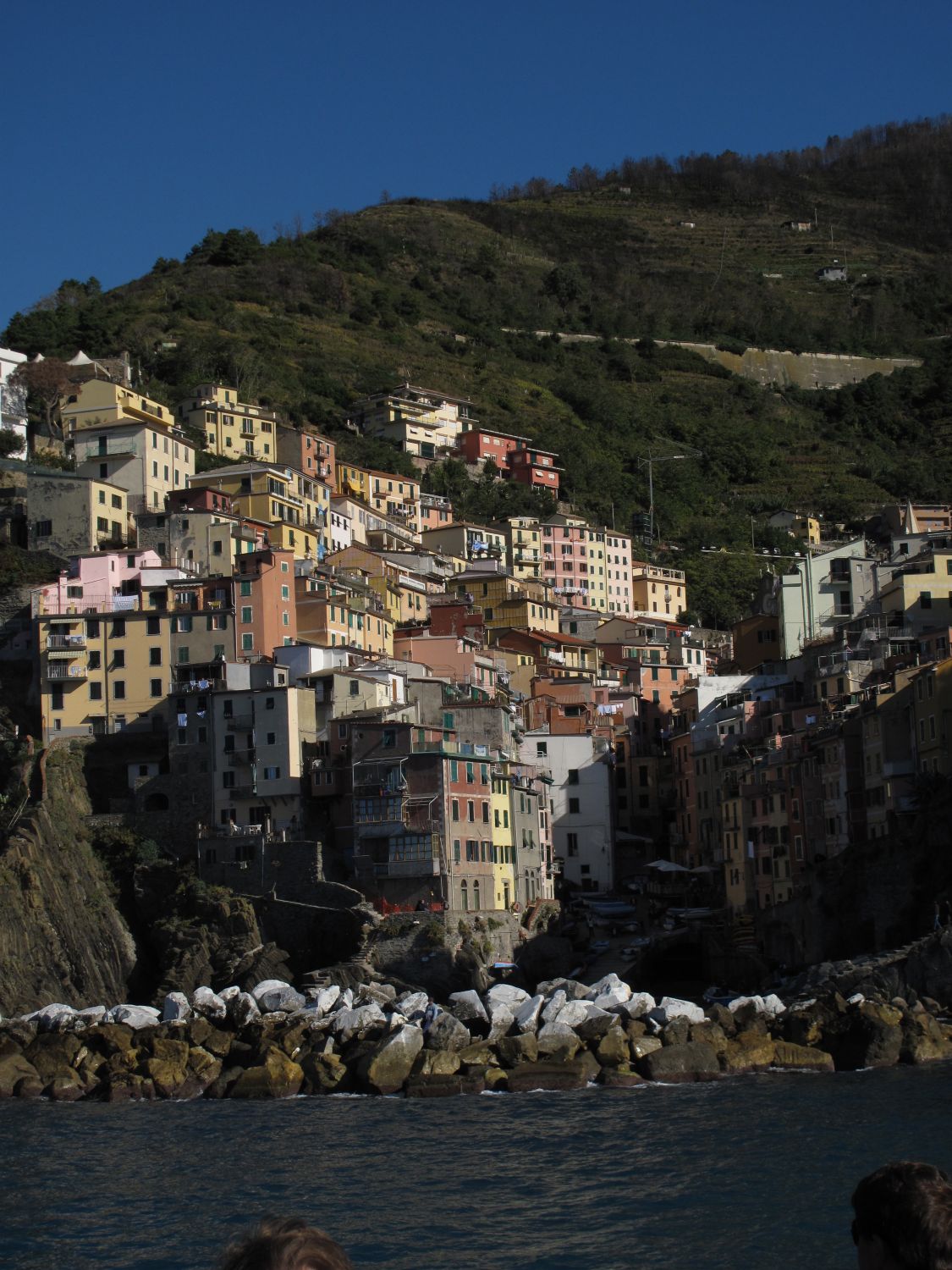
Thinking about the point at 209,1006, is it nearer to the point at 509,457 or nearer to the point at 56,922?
the point at 56,922

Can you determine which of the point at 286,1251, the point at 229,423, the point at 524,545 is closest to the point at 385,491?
the point at 524,545

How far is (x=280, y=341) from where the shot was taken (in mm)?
146125

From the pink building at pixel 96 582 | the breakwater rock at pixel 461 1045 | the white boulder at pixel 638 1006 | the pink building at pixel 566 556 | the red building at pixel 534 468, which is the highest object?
the red building at pixel 534 468

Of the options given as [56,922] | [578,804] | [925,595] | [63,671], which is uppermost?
[925,595]

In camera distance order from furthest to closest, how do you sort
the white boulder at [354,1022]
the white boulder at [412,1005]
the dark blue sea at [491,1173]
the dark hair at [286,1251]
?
the white boulder at [412,1005]
the white boulder at [354,1022]
the dark blue sea at [491,1173]
the dark hair at [286,1251]

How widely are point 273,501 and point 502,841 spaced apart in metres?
30.8

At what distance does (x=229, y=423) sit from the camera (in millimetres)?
110062

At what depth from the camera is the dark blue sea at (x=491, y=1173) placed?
30453mm

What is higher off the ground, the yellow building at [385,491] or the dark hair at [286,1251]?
the yellow building at [385,491]

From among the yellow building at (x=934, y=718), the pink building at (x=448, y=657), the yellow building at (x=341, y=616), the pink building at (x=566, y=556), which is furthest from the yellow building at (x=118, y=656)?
the pink building at (x=566, y=556)

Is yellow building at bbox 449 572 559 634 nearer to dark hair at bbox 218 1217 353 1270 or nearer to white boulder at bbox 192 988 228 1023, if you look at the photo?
white boulder at bbox 192 988 228 1023

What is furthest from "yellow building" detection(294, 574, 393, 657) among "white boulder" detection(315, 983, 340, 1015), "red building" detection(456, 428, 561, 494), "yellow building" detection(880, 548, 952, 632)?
"red building" detection(456, 428, 561, 494)

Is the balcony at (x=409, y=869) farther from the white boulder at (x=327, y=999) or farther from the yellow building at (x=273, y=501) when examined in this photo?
the yellow building at (x=273, y=501)

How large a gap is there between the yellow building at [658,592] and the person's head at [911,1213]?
113 meters
